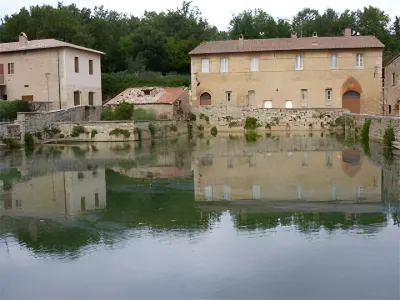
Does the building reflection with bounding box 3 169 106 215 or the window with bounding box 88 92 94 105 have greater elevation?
the window with bounding box 88 92 94 105

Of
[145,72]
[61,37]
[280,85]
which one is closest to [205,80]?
[280,85]

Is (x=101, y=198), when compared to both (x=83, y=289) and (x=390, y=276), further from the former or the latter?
(x=390, y=276)

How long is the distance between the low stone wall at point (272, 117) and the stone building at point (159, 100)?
1478 millimetres

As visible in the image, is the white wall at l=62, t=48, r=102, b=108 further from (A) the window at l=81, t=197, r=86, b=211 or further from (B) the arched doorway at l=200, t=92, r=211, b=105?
(A) the window at l=81, t=197, r=86, b=211

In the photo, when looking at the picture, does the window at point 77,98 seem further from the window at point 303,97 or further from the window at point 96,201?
the window at point 96,201

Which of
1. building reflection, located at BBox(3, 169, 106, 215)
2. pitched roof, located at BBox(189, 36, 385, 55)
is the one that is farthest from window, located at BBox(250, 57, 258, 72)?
building reflection, located at BBox(3, 169, 106, 215)

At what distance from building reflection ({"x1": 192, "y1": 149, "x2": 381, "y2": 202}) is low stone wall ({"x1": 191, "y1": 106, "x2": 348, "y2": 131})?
15936 millimetres

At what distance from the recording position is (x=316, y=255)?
8.59 m

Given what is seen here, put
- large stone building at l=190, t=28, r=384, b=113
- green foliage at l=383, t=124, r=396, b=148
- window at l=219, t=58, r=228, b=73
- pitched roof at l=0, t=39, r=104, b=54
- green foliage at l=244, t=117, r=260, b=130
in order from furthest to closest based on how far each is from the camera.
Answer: window at l=219, t=58, r=228, b=73, large stone building at l=190, t=28, r=384, b=113, green foliage at l=244, t=117, r=260, b=130, pitched roof at l=0, t=39, r=104, b=54, green foliage at l=383, t=124, r=396, b=148

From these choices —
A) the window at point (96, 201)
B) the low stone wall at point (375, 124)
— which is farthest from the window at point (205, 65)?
the window at point (96, 201)

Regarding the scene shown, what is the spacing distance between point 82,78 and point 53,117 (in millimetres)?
8221

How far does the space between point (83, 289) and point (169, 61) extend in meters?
46.2

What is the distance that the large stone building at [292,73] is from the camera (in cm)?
4062

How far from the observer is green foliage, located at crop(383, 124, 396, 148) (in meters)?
24.9
